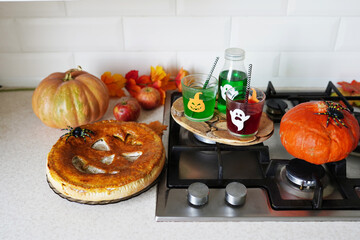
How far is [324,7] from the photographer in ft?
3.67

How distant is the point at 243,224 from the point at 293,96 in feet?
1.76

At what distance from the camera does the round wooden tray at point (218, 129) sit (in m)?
0.85

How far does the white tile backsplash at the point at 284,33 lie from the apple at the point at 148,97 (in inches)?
Answer: 12.6

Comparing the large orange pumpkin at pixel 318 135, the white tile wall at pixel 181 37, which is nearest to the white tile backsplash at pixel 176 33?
the white tile wall at pixel 181 37

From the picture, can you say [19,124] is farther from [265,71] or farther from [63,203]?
[265,71]

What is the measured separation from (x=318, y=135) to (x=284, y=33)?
526mm

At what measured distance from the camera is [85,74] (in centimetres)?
103

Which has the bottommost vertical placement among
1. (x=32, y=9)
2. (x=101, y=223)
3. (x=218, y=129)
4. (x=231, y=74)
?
(x=101, y=223)

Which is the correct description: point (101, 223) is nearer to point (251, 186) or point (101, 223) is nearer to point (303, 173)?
point (251, 186)

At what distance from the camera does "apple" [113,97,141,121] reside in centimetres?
104

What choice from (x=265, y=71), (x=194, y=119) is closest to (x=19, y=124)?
(x=194, y=119)

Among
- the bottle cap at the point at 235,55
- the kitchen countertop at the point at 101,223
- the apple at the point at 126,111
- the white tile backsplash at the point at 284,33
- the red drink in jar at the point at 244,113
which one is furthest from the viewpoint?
the white tile backsplash at the point at 284,33

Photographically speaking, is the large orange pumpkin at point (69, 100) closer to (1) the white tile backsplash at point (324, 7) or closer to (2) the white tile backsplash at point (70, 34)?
(2) the white tile backsplash at point (70, 34)

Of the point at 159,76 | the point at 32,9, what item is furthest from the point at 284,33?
the point at 32,9
